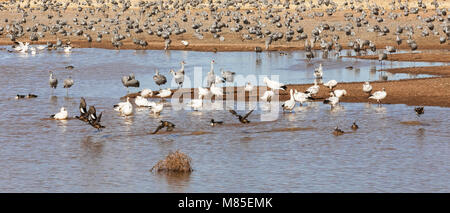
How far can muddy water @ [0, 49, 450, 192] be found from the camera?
21.4m

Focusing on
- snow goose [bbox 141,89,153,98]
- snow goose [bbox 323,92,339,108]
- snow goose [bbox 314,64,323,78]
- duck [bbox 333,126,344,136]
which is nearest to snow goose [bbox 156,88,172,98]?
snow goose [bbox 141,89,153,98]

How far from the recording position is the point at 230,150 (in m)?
26.1

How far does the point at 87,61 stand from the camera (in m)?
57.9

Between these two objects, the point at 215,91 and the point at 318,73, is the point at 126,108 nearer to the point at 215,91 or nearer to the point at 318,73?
the point at 215,91

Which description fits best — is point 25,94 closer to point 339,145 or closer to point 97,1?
point 339,145

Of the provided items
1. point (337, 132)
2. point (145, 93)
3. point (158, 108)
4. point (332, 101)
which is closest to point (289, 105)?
point (332, 101)

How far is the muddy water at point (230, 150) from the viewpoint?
2142cm

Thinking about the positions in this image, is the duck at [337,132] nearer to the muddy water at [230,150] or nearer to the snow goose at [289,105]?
the muddy water at [230,150]

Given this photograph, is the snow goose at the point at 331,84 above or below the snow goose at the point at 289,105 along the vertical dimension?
above

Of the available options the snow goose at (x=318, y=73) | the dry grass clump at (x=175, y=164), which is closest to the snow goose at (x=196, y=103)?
the dry grass clump at (x=175, y=164)

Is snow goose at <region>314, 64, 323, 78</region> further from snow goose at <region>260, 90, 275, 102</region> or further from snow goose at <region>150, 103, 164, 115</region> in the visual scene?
snow goose at <region>150, 103, 164, 115</region>

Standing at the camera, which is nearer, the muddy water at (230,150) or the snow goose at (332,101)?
the muddy water at (230,150)

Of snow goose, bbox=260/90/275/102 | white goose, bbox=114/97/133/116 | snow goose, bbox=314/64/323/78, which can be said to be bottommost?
white goose, bbox=114/97/133/116
